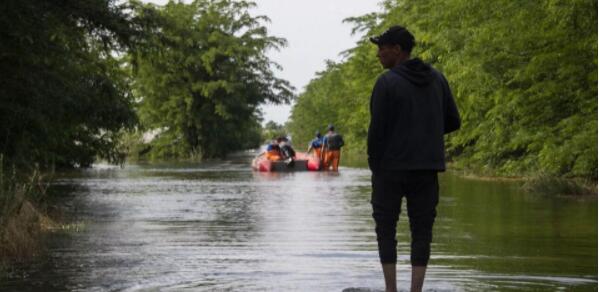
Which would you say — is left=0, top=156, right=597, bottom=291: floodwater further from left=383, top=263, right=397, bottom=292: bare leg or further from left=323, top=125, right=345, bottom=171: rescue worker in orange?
left=323, top=125, right=345, bottom=171: rescue worker in orange

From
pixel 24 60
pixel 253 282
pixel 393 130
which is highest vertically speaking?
pixel 24 60

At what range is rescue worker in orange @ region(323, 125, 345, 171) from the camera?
134 feet

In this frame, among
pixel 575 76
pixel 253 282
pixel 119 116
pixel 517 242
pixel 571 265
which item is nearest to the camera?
pixel 253 282

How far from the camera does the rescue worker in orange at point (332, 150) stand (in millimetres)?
40812

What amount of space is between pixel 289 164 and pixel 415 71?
31320 millimetres

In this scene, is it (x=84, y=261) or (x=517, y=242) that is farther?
(x=517, y=242)

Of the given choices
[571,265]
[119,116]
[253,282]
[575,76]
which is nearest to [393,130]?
[253,282]

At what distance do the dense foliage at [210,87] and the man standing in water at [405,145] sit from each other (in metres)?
60.6

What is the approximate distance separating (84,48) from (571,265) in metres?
14.0

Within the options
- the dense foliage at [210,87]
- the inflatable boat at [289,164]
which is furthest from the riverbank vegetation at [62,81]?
the dense foliage at [210,87]

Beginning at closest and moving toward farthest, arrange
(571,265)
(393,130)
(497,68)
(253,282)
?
(393,130) < (253,282) < (571,265) < (497,68)

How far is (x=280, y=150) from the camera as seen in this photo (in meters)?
41.5

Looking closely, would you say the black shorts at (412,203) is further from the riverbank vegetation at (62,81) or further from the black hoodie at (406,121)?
the riverbank vegetation at (62,81)

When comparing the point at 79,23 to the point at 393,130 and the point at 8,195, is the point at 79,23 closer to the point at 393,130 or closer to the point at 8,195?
the point at 8,195
